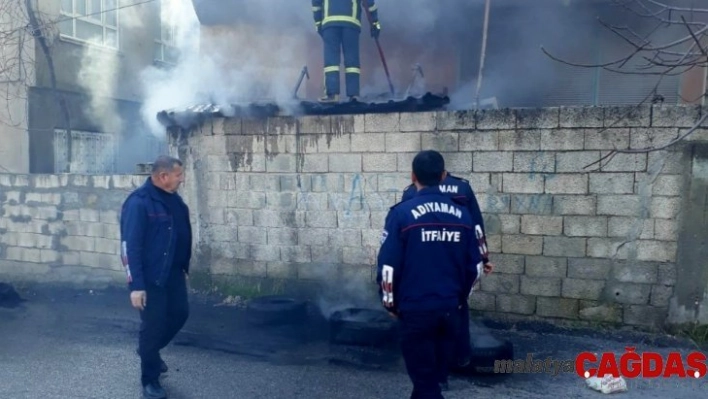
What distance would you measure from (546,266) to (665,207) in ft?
4.23

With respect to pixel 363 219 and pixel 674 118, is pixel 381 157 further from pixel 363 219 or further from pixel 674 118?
pixel 674 118

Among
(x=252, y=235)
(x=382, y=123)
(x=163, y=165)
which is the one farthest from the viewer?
(x=252, y=235)

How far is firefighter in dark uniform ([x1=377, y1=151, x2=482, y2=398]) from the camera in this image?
3.36 metres

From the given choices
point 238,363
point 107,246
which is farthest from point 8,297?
point 238,363

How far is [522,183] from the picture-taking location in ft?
20.0

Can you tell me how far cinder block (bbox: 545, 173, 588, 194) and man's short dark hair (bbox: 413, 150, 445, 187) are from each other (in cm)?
286

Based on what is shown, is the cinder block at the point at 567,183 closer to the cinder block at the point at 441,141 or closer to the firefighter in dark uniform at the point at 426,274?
the cinder block at the point at 441,141

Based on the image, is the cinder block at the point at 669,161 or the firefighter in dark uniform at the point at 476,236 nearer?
the firefighter in dark uniform at the point at 476,236

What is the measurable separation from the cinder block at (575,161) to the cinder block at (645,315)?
1492 mm

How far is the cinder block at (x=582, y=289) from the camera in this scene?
5895mm

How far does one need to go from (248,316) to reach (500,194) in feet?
10.5

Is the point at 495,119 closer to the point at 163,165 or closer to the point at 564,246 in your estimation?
the point at 564,246

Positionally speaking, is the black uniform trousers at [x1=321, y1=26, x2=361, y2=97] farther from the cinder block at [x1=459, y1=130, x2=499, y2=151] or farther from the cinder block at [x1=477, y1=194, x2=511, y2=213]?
the cinder block at [x1=477, y1=194, x2=511, y2=213]

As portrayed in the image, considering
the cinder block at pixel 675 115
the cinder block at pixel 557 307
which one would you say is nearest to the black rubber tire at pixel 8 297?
the cinder block at pixel 557 307
